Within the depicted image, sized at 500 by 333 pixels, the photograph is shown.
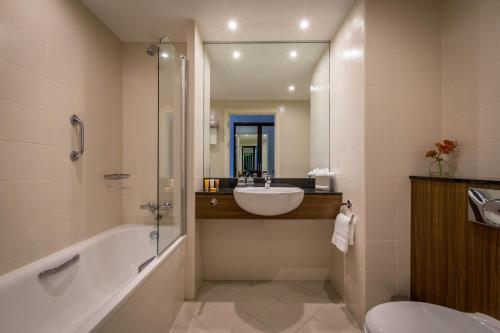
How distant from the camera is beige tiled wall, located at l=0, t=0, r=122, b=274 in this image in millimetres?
1158

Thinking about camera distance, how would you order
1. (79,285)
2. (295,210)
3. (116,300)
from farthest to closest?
(295,210)
(79,285)
(116,300)

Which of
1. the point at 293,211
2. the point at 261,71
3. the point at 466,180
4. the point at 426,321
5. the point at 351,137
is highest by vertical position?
the point at 261,71

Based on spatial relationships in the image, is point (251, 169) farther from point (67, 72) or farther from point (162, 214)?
point (67, 72)

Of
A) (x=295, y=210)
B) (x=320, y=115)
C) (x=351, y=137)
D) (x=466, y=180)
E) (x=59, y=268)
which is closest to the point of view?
(x=466, y=180)

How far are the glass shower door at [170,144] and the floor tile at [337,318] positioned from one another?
1230 mm

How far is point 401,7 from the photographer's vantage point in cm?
140

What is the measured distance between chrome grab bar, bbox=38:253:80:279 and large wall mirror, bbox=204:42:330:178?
44.2 inches

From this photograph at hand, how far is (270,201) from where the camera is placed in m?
1.52

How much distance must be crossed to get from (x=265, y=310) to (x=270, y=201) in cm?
86

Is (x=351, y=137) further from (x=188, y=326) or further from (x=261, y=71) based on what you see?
(x=188, y=326)

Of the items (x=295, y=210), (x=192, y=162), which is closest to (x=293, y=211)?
(x=295, y=210)

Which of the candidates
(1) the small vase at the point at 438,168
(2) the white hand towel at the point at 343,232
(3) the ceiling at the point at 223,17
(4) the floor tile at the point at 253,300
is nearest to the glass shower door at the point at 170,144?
(3) the ceiling at the point at 223,17

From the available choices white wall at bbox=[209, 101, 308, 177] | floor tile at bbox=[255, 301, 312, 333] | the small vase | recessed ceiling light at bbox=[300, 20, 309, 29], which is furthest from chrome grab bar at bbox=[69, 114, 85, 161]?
the small vase

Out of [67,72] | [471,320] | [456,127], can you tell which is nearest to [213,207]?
[67,72]
